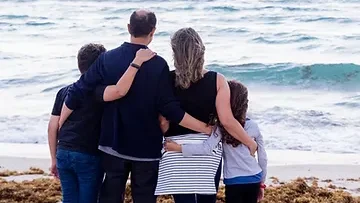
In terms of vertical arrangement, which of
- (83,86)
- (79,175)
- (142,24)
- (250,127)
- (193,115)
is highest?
(142,24)

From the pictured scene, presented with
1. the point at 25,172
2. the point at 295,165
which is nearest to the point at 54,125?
the point at 25,172

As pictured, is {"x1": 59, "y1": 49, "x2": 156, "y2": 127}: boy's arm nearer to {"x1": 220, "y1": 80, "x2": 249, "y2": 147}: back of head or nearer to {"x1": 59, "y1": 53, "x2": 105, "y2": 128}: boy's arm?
{"x1": 59, "y1": 53, "x2": 105, "y2": 128}: boy's arm

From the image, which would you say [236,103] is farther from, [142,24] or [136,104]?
[142,24]

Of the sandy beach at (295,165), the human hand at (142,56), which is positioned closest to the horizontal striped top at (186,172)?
the human hand at (142,56)

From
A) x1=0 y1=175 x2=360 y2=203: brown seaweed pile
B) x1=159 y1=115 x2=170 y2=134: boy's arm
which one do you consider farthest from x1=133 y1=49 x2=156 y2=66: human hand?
x1=0 y1=175 x2=360 y2=203: brown seaweed pile

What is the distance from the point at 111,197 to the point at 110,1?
Answer: 32.3 metres

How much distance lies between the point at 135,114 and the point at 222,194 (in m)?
2.42

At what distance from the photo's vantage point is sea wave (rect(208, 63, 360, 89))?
16.9m

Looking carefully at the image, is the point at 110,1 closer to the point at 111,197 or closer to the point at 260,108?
the point at 260,108

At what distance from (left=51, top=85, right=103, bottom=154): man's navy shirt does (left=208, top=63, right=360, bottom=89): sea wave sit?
13.1 metres

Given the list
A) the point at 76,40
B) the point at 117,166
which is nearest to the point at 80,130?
the point at 117,166

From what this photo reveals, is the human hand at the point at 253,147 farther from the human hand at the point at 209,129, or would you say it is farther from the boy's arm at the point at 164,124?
the boy's arm at the point at 164,124

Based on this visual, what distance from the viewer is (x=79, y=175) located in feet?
13.3

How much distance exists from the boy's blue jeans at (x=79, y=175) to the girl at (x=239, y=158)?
1.56 feet
